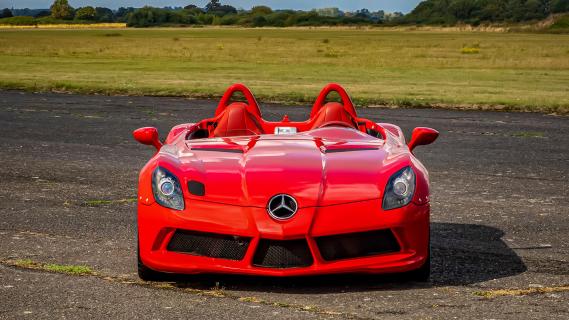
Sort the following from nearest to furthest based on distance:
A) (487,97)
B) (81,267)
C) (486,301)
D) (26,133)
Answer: (486,301)
(81,267)
(26,133)
(487,97)

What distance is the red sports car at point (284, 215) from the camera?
20.0 feet

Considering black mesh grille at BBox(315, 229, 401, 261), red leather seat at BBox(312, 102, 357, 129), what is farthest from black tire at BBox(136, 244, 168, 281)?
red leather seat at BBox(312, 102, 357, 129)

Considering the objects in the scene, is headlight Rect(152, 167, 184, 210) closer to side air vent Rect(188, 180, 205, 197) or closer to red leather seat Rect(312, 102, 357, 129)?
side air vent Rect(188, 180, 205, 197)

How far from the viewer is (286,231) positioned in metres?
6.05

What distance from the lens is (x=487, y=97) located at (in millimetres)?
25422

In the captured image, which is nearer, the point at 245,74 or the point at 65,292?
the point at 65,292

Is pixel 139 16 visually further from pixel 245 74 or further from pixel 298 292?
pixel 298 292

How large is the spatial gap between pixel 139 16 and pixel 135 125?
607 ft

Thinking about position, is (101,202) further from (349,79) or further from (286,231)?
(349,79)

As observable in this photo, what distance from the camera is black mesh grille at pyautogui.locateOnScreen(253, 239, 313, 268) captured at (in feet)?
20.1

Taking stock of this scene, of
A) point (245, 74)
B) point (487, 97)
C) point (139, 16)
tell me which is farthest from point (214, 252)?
point (139, 16)

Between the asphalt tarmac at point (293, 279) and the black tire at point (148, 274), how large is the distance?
Result: 0.07 meters

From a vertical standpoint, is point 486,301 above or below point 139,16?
above

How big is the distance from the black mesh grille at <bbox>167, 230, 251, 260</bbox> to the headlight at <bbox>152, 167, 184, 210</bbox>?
0.17 meters
